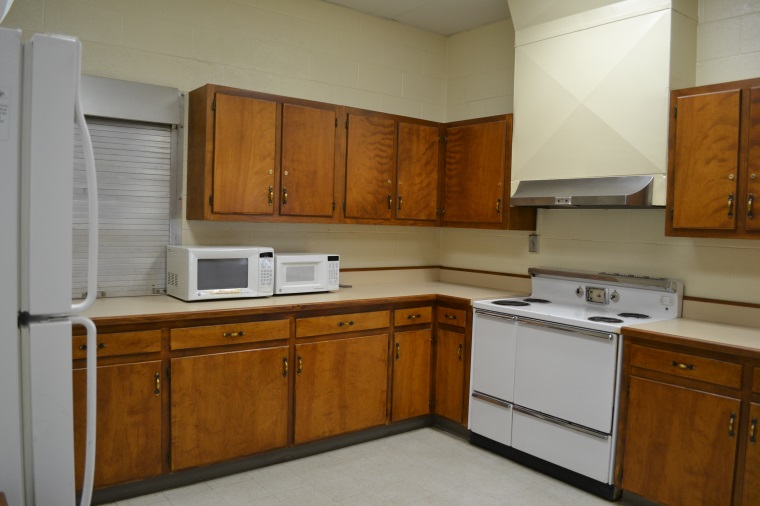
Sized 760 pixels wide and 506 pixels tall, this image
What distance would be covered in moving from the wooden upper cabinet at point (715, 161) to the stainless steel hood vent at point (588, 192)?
6.0 inches

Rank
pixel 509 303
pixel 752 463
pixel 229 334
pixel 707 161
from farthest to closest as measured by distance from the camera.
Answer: pixel 509 303 → pixel 229 334 → pixel 707 161 → pixel 752 463

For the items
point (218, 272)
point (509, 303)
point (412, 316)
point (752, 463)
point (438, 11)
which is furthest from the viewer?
point (438, 11)

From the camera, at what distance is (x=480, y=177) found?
430cm

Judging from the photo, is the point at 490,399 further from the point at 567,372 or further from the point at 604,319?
the point at 604,319

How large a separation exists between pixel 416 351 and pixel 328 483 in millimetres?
1146

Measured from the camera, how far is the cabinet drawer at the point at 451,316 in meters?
3.95

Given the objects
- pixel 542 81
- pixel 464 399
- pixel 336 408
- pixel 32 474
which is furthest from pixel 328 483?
pixel 542 81

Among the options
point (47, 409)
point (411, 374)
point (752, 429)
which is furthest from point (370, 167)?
point (47, 409)

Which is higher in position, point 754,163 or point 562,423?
point 754,163

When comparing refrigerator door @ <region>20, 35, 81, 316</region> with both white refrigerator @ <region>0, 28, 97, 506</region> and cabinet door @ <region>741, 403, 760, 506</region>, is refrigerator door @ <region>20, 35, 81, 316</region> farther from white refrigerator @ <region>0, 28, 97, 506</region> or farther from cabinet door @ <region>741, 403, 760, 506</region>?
cabinet door @ <region>741, 403, 760, 506</region>

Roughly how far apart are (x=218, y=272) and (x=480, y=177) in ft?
6.63

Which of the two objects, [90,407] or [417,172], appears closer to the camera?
[90,407]

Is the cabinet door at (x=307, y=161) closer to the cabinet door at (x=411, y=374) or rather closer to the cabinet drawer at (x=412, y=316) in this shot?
the cabinet drawer at (x=412, y=316)

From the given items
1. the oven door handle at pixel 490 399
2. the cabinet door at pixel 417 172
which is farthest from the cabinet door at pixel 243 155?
the oven door handle at pixel 490 399
